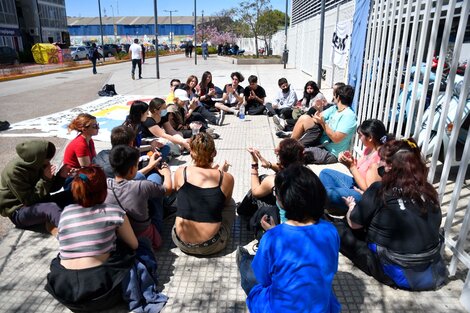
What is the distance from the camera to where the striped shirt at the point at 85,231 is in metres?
2.51

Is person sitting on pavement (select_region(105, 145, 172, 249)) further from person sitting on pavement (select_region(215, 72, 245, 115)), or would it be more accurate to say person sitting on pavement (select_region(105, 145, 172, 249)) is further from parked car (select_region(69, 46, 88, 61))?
parked car (select_region(69, 46, 88, 61))

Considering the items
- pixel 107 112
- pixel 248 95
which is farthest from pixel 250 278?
pixel 107 112

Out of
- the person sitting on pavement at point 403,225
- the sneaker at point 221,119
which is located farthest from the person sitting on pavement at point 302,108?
the person sitting on pavement at point 403,225

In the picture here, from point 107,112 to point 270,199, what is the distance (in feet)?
24.2

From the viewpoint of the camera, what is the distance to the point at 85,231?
2512 millimetres

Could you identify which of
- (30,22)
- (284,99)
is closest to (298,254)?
(284,99)

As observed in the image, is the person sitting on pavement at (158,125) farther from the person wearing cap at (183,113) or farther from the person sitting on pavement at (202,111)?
the person sitting on pavement at (202,111)

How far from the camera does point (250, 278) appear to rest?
8.68 feet

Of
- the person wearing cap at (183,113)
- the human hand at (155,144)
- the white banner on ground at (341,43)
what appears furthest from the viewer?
the white banner on ground at (341,43)

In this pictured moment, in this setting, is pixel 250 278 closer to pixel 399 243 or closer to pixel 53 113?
pixel 399 243

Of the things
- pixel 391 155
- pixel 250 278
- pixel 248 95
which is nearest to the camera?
pixel 250 278

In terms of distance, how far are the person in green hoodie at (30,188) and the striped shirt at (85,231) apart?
113 centimetres

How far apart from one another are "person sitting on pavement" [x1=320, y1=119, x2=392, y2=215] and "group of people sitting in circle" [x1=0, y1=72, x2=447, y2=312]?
0.05 ft

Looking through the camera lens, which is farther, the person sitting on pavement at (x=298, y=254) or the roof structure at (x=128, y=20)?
the roof structure at (x=128, y=20)
